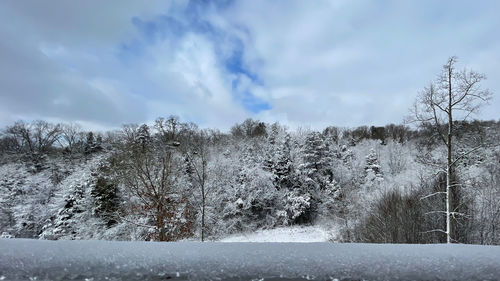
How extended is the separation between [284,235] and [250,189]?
4746 mm

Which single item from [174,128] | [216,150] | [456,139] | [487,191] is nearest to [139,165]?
[456,139]

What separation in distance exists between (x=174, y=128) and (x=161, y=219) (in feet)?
97.3

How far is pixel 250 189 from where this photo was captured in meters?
22.1

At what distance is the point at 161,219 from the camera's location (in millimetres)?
11633

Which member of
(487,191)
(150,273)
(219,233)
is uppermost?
(150,273)

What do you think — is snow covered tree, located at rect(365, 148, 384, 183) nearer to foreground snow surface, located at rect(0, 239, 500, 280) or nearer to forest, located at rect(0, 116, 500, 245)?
forest, located at rect(0, 116, 500, 245)

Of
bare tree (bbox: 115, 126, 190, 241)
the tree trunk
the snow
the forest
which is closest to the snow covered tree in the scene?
the forest

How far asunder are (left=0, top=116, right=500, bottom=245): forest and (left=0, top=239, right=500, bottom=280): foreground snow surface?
10.3 meters

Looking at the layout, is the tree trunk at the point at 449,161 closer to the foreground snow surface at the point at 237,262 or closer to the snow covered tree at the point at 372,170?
the foreground snow surface at the point at 237,262

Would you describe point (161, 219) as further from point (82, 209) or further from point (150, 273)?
point (150, 273)

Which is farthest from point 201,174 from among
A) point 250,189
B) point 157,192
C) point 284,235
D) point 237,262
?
point 237,262

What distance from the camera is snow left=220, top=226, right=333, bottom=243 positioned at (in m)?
18.7

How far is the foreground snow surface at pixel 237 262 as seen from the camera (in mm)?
815

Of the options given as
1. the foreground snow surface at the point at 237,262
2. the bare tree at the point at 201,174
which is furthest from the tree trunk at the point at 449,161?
the foreground snow surface at the point at 237,262
